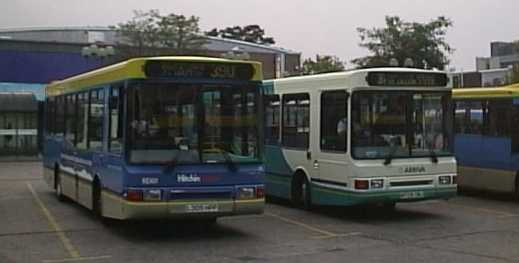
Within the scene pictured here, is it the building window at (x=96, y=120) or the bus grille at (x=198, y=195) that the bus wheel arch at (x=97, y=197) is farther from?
the bus grille at (x=198, y=195)

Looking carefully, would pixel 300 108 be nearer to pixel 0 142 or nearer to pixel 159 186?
pixel 159 186

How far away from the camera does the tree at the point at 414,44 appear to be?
47031mm

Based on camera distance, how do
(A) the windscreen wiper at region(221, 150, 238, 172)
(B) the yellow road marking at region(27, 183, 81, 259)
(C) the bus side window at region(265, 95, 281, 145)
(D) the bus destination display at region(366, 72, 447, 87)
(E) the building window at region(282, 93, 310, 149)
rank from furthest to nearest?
1. (C) the bus side window at region(265, 95, 281, 145)
2. (E) the building window at region(282, 93, 310, 149)
3. (D) the bus destination display at region(366, 72, 447, 87)
4. (A) the windscreen wiper at region(221, 150, 238, 172)
5. (B) the yellow road marking at region(27, 183, 81, 259)

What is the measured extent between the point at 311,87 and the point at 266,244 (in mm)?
4639

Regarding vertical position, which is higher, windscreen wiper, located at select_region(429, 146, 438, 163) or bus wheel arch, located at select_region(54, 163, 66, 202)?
windscreen wiper, located at select_region(429, 146, 438, 163)

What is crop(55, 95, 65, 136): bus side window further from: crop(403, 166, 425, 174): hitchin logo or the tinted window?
crop(403, 166, 425, 174): hitchin logo

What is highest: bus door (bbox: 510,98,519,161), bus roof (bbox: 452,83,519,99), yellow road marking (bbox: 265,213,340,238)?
bus roof (bbox: 452,83,519,99)

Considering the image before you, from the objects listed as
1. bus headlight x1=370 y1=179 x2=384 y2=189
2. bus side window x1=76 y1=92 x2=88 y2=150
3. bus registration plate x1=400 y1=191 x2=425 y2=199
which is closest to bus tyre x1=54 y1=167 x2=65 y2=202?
bus side window x1=76 y1=92 x2=88 y2=150

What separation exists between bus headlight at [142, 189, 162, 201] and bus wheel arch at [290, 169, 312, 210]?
4612mm

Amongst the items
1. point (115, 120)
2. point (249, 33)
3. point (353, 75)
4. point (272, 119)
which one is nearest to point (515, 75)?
point (272, 119)

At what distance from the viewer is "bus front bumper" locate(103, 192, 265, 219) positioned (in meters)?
12.1

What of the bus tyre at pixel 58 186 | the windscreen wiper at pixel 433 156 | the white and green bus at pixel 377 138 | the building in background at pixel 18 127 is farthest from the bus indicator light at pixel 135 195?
the building in background at pixel 18 127

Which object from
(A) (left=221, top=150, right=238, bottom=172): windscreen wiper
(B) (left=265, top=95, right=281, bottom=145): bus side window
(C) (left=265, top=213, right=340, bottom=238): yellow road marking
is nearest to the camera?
(A) (left=221, top=150, right=238, bottom=172): windscreen wiper

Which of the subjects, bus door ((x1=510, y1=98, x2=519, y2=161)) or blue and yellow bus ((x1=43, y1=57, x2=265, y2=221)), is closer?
blue and yellow bus ((x1=43, y1=57, x2=265, y2=221))
